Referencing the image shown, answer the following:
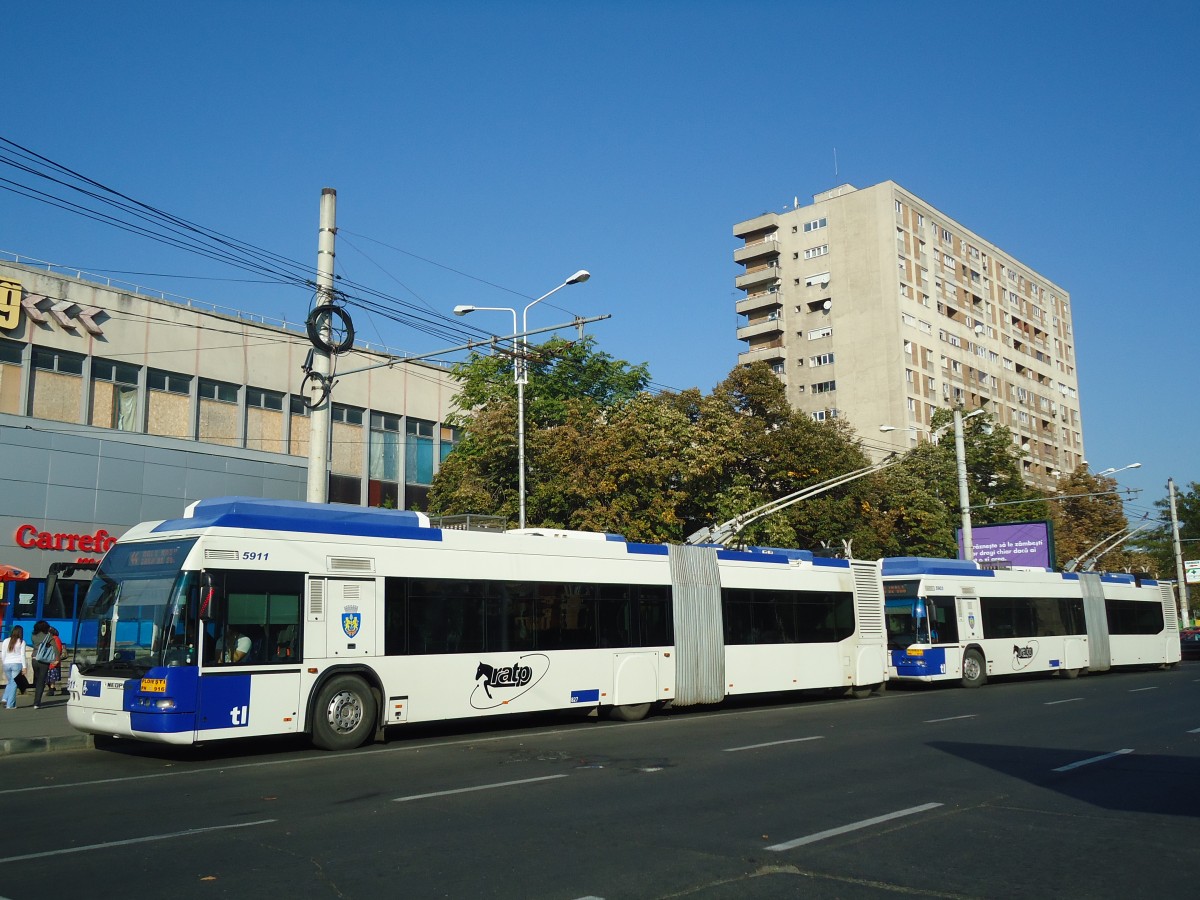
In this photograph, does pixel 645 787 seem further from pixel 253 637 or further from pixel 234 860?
pixel 253 637

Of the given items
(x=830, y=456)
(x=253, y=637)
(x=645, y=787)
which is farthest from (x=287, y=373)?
(x=645, y=787)

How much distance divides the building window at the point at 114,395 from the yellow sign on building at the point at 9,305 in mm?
2940

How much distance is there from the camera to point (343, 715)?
46.5ft

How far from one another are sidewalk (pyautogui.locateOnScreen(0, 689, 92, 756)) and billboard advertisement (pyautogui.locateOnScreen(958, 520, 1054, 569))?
34.7m

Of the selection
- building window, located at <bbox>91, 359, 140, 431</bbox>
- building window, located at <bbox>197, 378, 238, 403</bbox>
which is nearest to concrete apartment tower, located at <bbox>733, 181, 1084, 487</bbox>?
building window, located at <bbox>197, 378, 238, 403</bbox>

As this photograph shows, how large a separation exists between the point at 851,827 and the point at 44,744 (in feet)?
37.7

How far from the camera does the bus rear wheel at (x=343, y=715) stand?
1388 centimetres

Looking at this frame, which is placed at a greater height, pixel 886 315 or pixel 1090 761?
pixel 886 315

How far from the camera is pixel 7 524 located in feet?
95.1

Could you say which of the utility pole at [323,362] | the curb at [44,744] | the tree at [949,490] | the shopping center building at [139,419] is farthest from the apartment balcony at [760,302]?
the curb at [44,744]

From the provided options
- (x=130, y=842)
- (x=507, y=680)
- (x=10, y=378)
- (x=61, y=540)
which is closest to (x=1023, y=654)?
(x=507, y=680)

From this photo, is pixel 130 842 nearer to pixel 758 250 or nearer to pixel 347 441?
pixel 347 441

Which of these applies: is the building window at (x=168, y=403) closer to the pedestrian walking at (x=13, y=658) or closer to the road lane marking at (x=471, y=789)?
the pedestrian walking at (x=13, y=658)

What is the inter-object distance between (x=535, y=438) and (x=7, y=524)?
14.9 meters
